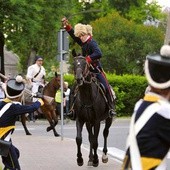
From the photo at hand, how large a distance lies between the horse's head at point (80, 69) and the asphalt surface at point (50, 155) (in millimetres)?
1824

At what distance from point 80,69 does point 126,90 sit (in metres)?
19.9

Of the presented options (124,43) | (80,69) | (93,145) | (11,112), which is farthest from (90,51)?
(124,43)

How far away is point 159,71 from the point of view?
505cm

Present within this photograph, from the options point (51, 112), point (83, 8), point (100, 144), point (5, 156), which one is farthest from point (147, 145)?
point (83, 8)

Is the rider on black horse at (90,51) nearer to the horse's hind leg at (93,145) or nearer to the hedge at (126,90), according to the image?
the horse's hind leg at (93,145)

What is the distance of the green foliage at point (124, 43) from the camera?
44594 millimetres

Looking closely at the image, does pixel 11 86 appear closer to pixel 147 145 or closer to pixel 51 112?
pixel 147 145

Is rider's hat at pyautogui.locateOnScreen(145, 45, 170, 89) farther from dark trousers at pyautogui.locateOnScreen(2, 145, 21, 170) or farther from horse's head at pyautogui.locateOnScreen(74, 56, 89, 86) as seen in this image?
horse's head at pyautogui.locateOnScreen(74, 56, 89, 86)

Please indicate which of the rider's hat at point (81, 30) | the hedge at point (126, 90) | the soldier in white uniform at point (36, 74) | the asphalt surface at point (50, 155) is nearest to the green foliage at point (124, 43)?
the hedge at point (126, 90)

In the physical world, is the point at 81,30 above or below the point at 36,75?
above

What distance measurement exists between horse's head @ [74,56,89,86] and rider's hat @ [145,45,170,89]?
6507 millimetres

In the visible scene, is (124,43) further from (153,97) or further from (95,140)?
(153,97)

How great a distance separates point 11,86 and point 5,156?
99 cm

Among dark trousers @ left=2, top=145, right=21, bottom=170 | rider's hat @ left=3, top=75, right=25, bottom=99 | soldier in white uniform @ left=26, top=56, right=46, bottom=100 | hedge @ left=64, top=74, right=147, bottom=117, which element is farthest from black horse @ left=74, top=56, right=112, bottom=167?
hedge @ left=64, top=74, right=147, bottom=117
